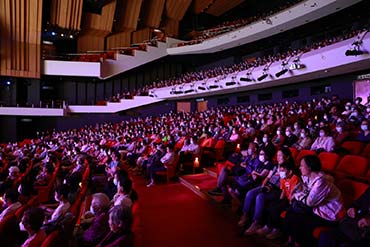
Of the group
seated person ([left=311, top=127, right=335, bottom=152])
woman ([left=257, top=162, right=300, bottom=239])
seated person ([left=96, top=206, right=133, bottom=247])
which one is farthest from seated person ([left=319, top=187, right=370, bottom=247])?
seated person ([left=311, top=127, right=335, bottom=152])

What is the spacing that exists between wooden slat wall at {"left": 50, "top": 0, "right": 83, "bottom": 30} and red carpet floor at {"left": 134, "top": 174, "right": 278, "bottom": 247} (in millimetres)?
14598

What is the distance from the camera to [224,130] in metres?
9.03

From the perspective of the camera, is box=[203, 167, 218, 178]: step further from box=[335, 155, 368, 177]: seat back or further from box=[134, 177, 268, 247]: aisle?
box=[335, 155, 368, 177]: seat back

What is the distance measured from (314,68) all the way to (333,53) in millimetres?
874

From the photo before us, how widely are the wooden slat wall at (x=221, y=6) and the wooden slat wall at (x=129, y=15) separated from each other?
589 cm

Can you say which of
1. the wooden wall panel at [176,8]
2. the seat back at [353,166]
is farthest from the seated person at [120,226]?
the wooden wall panel at [176,8]

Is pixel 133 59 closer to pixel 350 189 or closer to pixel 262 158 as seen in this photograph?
pixel 262 158

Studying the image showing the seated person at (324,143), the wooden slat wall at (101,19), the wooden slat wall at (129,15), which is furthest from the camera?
the wooden slat wall at (129,15)

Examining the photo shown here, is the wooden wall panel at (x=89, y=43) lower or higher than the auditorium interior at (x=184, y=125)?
higher

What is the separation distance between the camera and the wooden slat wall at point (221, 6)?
72.8 ft

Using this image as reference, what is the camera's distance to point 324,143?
536 centimetres

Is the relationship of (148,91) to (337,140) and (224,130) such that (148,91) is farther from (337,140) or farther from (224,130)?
(337,140)

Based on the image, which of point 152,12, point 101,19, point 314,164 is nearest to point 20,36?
point 101,19

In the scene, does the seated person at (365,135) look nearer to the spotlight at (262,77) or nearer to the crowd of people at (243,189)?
the crowd of people at (243,189)
